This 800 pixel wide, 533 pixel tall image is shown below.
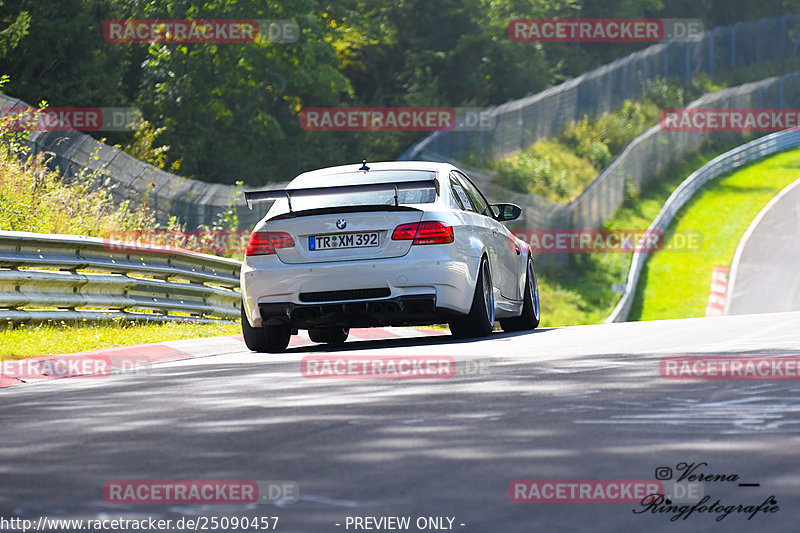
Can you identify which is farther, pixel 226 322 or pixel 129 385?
pixel 226 322

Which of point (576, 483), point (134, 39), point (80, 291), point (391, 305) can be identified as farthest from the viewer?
point (134, 39)

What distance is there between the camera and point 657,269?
43344mm

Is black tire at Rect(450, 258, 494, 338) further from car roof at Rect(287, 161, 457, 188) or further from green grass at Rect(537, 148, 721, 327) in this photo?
green grass at Rect(537, 148, 721, 327)

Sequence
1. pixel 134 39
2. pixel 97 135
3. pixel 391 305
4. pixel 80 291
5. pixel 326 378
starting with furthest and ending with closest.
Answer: pixel 134 39, pixel 97 135, pixel 80 291, pixel 391 305, pixel 326 378

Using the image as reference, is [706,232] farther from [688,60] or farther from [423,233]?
[423,233]

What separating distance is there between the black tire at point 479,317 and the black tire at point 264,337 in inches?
60.7

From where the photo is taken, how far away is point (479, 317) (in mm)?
11984

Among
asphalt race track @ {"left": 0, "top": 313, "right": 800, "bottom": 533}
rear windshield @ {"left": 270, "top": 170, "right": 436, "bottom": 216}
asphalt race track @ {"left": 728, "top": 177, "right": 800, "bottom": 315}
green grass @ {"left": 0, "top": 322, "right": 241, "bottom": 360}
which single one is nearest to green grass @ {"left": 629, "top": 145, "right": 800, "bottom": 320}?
asphalt race track @ {"left": 728, "top": 177, "right": 800, "bottom": 315}

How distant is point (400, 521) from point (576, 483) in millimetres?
785

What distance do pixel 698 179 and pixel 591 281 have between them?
13.7 metres

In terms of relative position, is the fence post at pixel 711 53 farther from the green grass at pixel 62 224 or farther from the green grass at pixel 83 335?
the green grass at pixel 83 335

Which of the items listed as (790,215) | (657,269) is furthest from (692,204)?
(657,269)

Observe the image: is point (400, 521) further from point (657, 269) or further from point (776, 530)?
point (657, 269)

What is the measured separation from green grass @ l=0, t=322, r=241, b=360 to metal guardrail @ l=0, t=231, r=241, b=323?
0.15 meters
